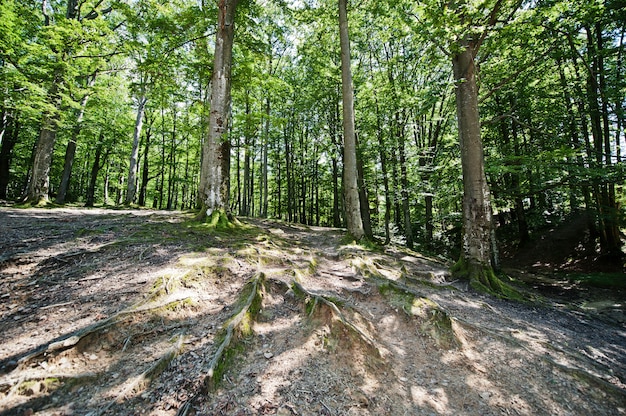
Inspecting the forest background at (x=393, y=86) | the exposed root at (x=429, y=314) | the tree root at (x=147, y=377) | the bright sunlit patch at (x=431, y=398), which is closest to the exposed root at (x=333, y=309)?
the bright sunlit patch at (x=431, y=398)

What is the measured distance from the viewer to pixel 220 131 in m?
8.01

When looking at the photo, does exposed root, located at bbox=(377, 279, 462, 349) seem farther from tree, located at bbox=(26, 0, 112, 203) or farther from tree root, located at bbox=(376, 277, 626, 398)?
tree, located at bbox=(26, 0, 112, 203)

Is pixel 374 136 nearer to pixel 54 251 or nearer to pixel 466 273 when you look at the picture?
pixel 466 273

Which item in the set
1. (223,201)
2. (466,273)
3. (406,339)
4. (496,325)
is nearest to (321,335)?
(406,339)

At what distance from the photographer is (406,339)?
4.05m

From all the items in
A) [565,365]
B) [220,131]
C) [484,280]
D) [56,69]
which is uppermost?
[56,69]

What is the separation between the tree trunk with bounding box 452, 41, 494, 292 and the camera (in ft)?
22.8

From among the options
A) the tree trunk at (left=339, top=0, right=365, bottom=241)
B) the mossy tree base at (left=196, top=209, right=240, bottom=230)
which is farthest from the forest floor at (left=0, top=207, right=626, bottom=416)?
the tree trunk at (left=339, top=0, right=365, bottom=241)

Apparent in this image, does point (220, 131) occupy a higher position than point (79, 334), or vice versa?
point (220, 131)

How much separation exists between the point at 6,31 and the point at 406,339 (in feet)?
48.3

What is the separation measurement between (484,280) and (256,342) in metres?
5.98

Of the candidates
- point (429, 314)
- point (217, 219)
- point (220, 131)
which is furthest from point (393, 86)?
point (429, 314)

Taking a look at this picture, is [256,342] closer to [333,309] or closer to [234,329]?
Result: [234,329]

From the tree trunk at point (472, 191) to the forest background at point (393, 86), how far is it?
427 mm
